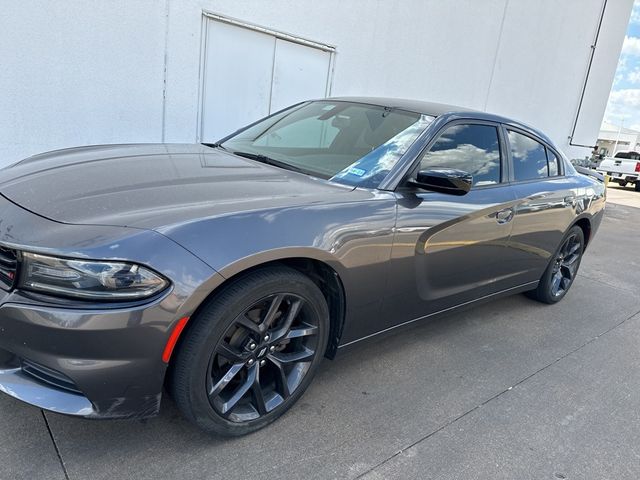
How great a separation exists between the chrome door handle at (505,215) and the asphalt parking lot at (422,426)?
3.08ft

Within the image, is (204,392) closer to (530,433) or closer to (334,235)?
(334,235)

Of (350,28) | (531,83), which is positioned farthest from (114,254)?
(531,83)

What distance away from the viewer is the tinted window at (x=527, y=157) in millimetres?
3547

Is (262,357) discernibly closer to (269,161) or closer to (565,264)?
(269,161)

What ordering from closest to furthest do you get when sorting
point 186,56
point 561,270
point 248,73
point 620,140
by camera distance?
point 561,270
point 186,56
point 248,73
point 620,140

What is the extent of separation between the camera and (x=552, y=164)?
13.2ft

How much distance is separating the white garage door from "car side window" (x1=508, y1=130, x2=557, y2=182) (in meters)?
4.11

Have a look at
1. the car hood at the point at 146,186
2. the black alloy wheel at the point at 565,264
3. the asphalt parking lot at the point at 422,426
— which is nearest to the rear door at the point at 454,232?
the asphalt parking lot at the point at 422,426

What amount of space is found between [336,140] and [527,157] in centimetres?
162

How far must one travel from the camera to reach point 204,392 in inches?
77.5

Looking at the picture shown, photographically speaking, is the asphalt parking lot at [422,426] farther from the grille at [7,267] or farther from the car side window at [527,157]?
the car side window at [527,157]

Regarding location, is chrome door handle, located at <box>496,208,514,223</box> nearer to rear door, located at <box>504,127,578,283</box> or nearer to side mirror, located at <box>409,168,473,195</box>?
rear door, located at <box>504,127,578,283</box>

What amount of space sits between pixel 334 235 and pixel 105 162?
4.25 ft

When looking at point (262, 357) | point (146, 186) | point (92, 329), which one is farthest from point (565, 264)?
point (92, 329)
